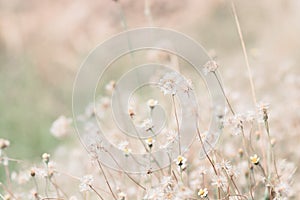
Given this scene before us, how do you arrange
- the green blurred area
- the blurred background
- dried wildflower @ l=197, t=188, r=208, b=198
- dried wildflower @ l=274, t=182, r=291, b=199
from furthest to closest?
the blurred background → the green blurred area → dried wildflower @ l=274, t=182, r=291, b=199 → dried wildflower @ l=197, t=188, r=208, b=198

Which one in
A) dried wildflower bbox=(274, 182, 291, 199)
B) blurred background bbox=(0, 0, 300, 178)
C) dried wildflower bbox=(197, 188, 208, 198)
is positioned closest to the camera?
dried wildflower bbox=(197, 188, 208, 198)

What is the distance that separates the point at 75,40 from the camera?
526 centimetres

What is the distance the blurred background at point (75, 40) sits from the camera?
13.3 ft

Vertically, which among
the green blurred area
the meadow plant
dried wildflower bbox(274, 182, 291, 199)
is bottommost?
dried wildflower bbox(274, 182, 291, 199)

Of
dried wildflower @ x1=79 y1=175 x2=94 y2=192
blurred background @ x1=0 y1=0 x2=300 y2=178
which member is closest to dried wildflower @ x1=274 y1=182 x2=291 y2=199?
dried wildflower @ x1=79 y1=175 x2=94 y2=192

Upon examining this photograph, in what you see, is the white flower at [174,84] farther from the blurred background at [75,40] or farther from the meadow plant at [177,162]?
the blurred background at [75,40]

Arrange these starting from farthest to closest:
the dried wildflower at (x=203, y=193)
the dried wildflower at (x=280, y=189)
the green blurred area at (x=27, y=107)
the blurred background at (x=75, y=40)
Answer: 1. the blurred background at (x=75, y=40)
2. the green blurred area at (x=27, y=107)
3. the dried wildflower at (x=280, y=189)
4. the dried wildflower at (x=203, y=193)

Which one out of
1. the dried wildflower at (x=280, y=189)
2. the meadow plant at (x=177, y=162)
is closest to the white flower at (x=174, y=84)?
the meadow plant at (x=177, y=162)

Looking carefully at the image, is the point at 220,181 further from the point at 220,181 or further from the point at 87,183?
the point at 87,183

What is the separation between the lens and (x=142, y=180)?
1998 mm

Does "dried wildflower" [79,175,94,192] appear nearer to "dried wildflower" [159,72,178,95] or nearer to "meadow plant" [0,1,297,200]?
"meadow plant" [0,1,297,200]

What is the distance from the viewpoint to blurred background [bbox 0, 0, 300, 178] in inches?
160

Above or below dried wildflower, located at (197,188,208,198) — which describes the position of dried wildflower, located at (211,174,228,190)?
above

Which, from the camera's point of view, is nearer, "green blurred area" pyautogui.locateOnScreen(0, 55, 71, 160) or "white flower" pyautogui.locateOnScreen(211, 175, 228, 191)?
"white flower" pyautogui.locateOnScreen(211, 175, 228, 191)
